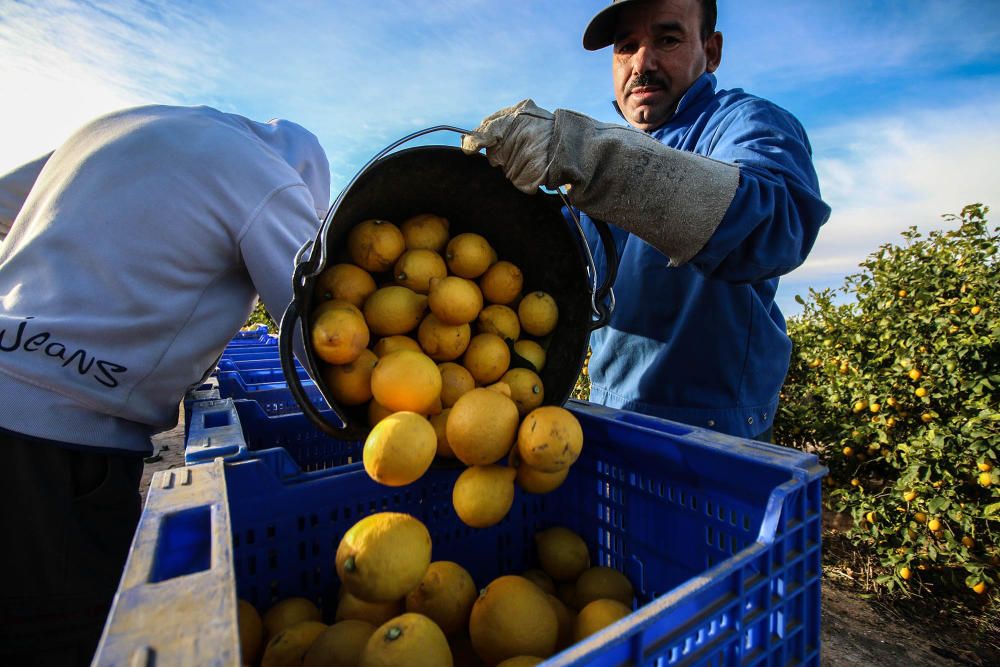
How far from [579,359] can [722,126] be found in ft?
3.28

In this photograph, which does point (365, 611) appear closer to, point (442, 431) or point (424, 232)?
point (442, 431)

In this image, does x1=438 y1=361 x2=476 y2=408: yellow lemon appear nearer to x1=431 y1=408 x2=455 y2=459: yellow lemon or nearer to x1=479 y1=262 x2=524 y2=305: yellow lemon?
x1=431 y1=408 x2=455 y2=459: yellow lemon

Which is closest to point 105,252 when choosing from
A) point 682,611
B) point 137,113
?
point 137,113

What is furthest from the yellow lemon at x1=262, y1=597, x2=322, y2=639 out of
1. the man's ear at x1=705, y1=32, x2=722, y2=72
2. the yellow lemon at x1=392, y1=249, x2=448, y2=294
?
the man's ear at x1=705, y1=32, x2=722, y2=72

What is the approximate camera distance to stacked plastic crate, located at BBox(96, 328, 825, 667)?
64 cm

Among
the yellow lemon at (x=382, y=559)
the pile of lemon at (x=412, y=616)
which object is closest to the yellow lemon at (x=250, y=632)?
the pile of lemon at (x=412, y=616)

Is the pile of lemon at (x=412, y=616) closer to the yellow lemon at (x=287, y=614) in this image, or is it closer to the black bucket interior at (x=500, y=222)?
the yellow lemon at (x=287, y=614)

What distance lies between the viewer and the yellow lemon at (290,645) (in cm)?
107

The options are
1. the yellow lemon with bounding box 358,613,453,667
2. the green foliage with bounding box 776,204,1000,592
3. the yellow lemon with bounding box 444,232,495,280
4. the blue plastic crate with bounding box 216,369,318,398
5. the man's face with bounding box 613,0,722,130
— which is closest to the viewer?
the yellow lemon with bounding box 358,613,453,667

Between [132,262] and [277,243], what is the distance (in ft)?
1.44

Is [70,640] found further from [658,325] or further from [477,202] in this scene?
[658,325]

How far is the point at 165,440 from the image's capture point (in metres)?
5.98

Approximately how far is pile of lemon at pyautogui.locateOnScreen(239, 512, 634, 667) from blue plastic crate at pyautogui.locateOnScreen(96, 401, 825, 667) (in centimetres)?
14

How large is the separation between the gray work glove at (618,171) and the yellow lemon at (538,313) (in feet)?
1.13
